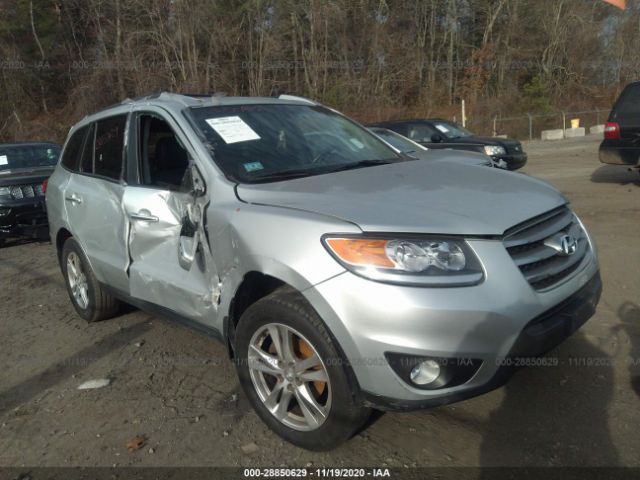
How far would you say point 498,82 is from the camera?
3900 cm

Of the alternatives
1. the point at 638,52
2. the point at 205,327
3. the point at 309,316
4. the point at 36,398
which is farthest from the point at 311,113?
the point at 638,52

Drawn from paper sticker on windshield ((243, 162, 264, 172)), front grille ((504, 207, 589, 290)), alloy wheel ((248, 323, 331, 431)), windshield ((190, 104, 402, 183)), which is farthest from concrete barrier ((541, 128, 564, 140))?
alloy wheel ((248, 323, 331, 431))

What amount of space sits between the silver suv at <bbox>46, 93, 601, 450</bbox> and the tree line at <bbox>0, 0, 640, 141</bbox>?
26102 millimetres

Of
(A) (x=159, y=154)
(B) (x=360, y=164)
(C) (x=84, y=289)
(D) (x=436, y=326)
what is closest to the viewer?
(D) (x=436, y=326)

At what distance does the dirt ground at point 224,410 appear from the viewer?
8.91 ft

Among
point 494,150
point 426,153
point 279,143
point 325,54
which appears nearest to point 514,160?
point 494,150

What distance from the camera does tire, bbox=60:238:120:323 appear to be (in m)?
4.51

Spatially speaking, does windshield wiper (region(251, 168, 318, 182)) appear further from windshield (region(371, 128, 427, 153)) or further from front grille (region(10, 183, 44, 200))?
front grille (region(10, 183, 44, 200))

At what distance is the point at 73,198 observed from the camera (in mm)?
4484

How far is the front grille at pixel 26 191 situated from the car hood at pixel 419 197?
684 cm

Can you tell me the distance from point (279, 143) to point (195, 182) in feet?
2.11

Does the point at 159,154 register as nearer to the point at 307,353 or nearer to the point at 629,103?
the point at 307,353

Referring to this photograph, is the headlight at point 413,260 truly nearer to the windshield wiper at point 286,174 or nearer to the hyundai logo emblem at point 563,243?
the hyundai logo emblem at point 563,243

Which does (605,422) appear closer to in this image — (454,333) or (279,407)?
(454,333)
